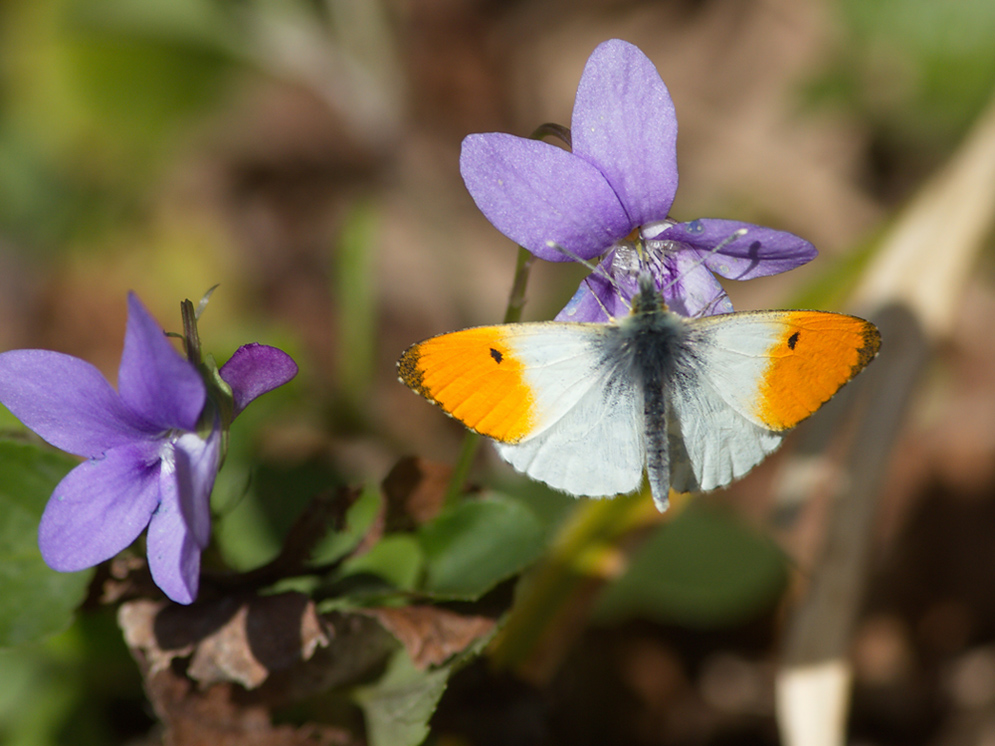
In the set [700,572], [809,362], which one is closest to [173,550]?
[809,362]

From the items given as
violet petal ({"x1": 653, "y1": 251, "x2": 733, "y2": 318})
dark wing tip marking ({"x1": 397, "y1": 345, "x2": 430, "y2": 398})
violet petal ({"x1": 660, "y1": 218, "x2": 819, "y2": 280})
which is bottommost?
dark wing tip marking ({"x1": 397, "y1": 345, "x2": 430, "y2": 398})

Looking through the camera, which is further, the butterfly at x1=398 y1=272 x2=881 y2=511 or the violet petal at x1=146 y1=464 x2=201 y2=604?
the butterfly at x1=398 y1=272 x2=881 y2=511

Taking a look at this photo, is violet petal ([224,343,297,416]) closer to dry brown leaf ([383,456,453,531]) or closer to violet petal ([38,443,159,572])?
violet petal ([38,443,159,572])

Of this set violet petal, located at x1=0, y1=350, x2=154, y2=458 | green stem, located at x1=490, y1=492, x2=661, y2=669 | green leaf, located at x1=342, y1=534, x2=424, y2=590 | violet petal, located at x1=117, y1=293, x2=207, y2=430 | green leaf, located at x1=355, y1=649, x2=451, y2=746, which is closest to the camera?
violet petal, located at x1=117, y1=293, x2=207, y2=430

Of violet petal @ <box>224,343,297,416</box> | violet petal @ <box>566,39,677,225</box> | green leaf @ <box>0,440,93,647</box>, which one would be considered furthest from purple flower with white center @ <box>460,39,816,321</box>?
green leaf @ <box>0,440,93,647</box>

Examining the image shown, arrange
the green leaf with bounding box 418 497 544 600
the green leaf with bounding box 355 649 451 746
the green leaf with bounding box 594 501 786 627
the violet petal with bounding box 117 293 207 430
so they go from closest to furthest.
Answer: the violet petal with bounding box 117 293 207 430 < the green leaf with bounding box 355 649 451 746 < the green leaf with bounding box 418 497 544 600 < the green leaf with bounding box 594 501 786 627

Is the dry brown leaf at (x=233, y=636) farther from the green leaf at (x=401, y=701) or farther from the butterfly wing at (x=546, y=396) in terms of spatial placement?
the butterfly wing at (x=546, y=396)

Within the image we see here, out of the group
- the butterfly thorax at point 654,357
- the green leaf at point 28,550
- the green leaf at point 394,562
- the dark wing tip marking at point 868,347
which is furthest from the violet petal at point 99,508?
the dark wing tip marking at point 868,347

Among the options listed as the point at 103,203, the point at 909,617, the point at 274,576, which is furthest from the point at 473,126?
the point at 274,576
